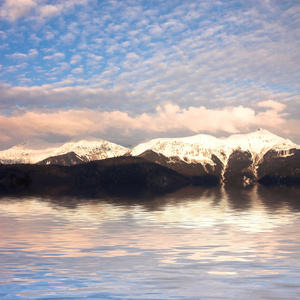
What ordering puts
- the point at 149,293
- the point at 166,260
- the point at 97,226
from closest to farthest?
the point at 149,293 → the point at 166,260 → the point at 97,226

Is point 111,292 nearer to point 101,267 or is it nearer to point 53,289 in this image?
point 53,289

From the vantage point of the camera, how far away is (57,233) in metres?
47.5

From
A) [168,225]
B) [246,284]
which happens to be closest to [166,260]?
[246,284]

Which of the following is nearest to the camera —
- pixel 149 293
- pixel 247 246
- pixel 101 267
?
pixel 149 293

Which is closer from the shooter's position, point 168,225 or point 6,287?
point 6,287

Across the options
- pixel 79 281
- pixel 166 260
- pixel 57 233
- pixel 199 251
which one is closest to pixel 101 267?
pixel 79 281

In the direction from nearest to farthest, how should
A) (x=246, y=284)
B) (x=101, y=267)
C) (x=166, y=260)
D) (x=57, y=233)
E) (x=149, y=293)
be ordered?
(x=149, y=293)
(x=246, y=284)
(x=101, y=267)
(x=166, y=260)
(x=57, y=233)

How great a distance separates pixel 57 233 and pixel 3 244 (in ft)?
30.3

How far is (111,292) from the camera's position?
2266 cm

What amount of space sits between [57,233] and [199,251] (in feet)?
70.2

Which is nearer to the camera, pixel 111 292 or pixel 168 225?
pixel 111 292

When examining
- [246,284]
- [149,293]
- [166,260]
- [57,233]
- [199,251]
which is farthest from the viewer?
[57,233]

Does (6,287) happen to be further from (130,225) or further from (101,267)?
(130,225)

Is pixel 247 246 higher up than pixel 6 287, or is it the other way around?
pixel 6 287
